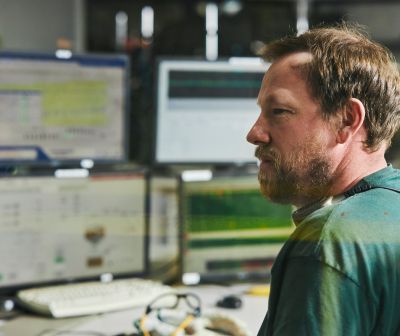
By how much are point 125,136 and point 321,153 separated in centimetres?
98

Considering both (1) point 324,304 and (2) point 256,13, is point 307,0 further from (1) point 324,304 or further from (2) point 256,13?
(1) point 324,304

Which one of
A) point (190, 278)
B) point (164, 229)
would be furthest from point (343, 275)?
point (164, 229)

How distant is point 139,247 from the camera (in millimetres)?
1968

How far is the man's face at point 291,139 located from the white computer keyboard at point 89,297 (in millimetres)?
749

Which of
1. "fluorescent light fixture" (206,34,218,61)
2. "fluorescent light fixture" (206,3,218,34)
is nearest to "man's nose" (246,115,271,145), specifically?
"fluorescent light fixture" (206,34,218,61)

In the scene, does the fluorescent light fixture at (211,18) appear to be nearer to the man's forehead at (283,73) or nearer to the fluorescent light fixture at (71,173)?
the fluorescent light fixture at (71,173)

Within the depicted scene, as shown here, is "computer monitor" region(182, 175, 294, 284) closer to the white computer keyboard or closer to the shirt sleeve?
the white computer keyboard

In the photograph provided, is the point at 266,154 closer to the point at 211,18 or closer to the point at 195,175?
the point at 195,175

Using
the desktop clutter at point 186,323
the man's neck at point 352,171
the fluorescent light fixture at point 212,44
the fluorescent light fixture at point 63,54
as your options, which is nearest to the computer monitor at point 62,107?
the fluorescent light fixture at point 63,54

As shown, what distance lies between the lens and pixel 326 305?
2.90 feet

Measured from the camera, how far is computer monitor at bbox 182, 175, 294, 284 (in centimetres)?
200

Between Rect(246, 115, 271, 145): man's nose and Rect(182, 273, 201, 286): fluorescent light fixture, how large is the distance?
897mm

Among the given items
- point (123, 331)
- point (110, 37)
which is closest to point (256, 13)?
point (110, 37)

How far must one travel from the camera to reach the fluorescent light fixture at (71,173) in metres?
1.83
